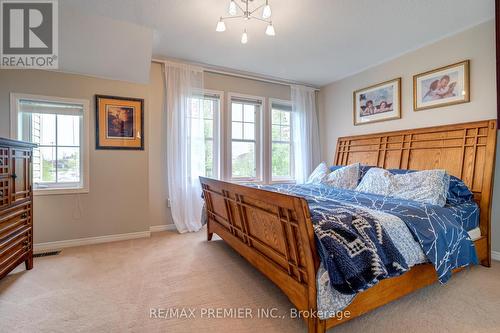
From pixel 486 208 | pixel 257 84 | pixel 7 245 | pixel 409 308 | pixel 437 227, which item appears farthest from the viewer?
pixel 257 84

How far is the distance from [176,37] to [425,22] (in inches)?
116

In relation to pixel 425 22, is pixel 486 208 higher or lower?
lower

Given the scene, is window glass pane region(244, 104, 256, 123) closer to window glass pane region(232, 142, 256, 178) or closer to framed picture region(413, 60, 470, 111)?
window glass pane region(232, 142, 256, 178)

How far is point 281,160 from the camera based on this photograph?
15.3 ft

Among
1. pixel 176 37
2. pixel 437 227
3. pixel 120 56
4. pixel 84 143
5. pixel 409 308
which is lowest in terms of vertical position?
pixel 409 308

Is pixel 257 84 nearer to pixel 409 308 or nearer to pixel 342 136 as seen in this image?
pixel 342 136

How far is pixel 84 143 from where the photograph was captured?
10.3 ft

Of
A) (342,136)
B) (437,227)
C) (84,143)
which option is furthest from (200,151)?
(437,227)

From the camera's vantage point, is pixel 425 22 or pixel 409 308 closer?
pixel 409 308

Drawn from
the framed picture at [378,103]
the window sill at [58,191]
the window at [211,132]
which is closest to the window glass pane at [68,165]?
the window sill at [58,191]

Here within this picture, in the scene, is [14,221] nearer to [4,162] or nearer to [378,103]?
[4,162]

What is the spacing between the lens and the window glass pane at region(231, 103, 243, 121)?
4.26m

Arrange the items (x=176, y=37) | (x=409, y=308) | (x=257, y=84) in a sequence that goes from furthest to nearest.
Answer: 1. (x=257, y=84)
2. (x=176, y=37)
3. (x=409, y=308)

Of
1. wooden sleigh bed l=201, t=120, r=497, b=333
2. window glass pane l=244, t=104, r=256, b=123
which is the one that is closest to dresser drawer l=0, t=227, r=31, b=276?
wooden sleigh bed l=201, t=120, r=497, b=333
